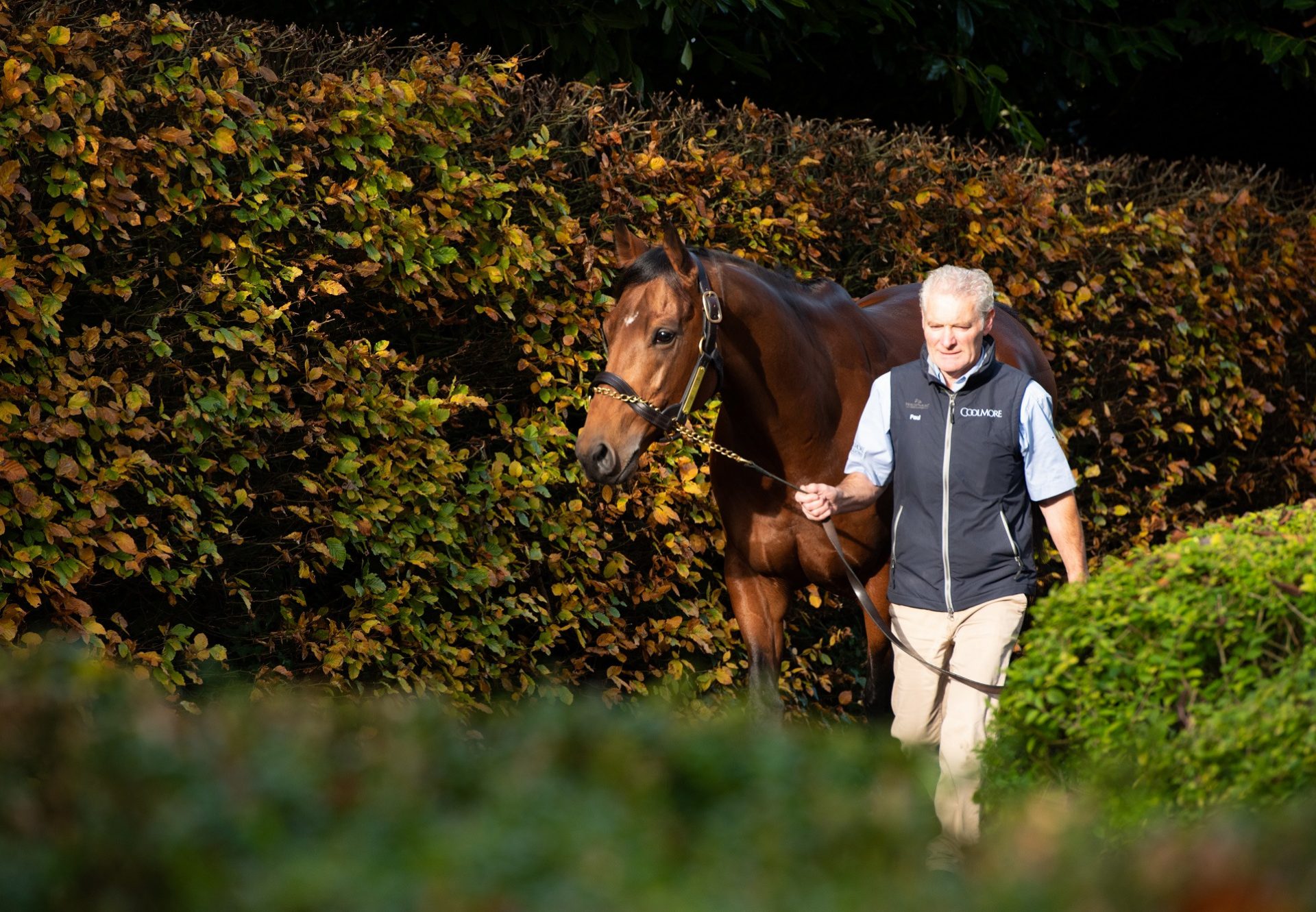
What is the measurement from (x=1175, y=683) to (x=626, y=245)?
2808 mm

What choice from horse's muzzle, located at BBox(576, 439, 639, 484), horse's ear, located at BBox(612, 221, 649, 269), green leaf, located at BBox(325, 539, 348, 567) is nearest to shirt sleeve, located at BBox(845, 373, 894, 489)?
horse's muzzle, located at BBox(576, 439, 639, 484)

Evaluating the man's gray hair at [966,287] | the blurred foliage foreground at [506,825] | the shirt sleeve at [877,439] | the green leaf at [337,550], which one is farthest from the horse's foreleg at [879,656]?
the blurred foliage foreground at [506,825]

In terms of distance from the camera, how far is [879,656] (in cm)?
545

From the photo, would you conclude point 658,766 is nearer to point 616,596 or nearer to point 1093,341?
point 616,596

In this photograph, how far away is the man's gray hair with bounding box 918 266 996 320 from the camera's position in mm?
4148

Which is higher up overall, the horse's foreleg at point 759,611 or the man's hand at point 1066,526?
the man's hand at point 1066,526

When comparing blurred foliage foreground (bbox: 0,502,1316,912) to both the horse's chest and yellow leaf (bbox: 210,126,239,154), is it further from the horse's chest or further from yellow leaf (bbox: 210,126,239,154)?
yellow leaf (bbox: 210,126,239,154)

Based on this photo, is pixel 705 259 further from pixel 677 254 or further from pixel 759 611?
pixel 759 611

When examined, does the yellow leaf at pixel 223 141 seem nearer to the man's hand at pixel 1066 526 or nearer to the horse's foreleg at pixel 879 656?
the horse's foreleg at pixel 879 656

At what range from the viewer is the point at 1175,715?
2.71 m

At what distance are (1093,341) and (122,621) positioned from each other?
5430mm

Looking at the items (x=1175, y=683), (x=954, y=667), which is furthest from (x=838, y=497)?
(x=1175, y=683)

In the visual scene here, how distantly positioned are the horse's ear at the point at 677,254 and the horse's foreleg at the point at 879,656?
1.42 m

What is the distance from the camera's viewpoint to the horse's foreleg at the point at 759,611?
5.23 meters
